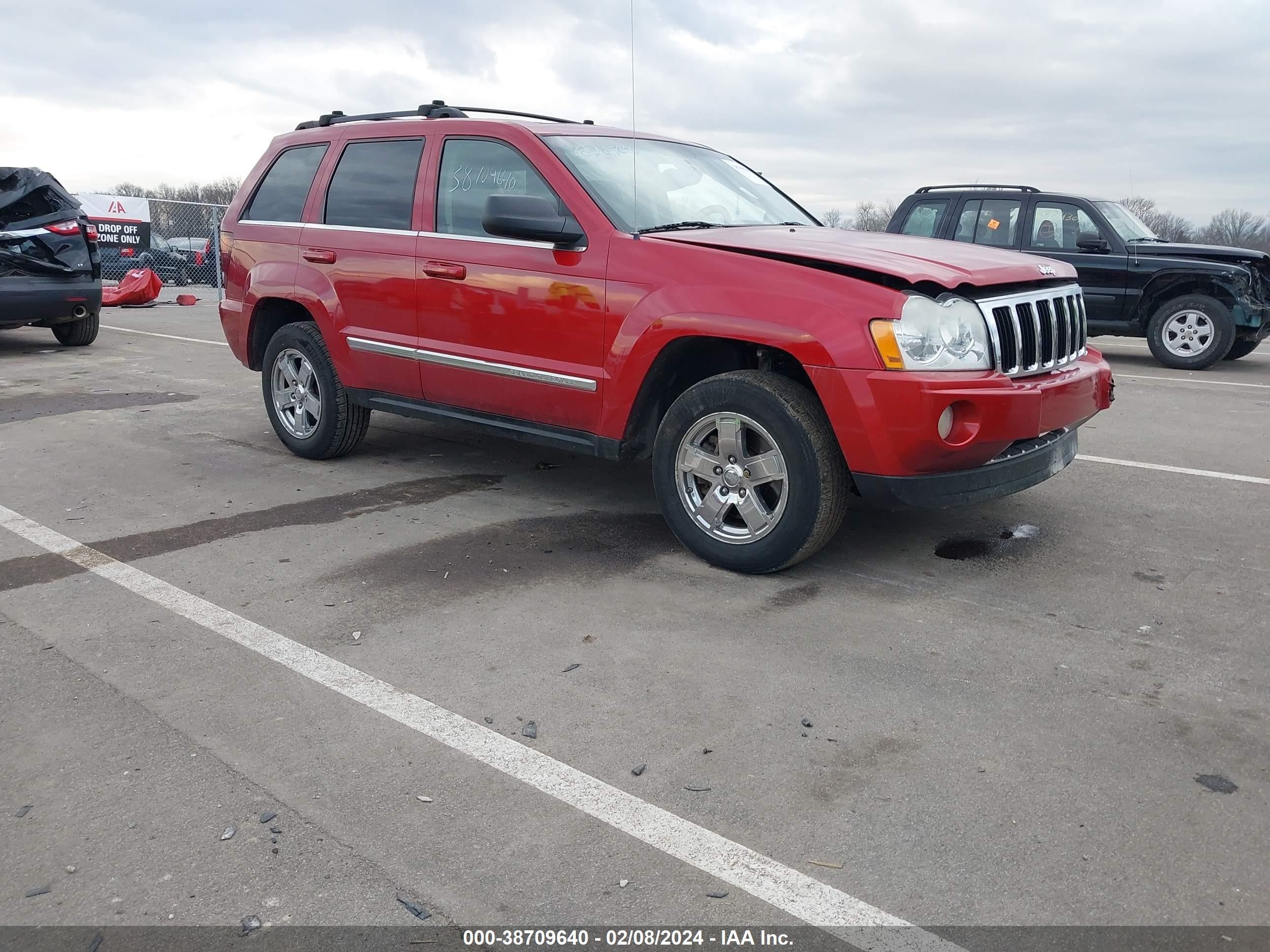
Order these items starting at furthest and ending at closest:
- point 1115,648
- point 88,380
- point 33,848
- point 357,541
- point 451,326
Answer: point 88,380, point 451,326, point 357,541, point 1115,648, point 33,848

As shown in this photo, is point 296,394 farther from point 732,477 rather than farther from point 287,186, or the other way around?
point 732,477

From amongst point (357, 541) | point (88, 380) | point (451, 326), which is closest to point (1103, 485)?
point (451, 326)

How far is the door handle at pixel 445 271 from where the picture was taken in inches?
205

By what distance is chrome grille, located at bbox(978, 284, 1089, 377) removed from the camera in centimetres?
421

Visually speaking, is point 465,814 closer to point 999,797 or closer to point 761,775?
point 761,775

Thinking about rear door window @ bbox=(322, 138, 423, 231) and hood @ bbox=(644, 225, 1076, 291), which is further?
rear door window @ bbox=(322, 138, 423, 231)

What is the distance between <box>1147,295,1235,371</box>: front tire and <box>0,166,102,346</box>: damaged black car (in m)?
11.5

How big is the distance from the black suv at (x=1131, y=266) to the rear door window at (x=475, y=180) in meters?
7.72

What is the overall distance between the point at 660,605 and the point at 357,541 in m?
1.60

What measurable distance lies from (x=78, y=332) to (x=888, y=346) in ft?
36.1

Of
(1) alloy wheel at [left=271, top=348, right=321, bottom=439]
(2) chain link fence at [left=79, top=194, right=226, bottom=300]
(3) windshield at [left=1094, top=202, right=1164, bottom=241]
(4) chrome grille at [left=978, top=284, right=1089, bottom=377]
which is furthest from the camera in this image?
(2) chain link fence at [left=79, top=194, right=226, bottom=300]

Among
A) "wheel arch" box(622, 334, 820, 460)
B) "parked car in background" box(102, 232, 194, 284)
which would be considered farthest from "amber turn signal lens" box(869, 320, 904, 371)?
"parked car in background" box(102, 232, 194, 284)

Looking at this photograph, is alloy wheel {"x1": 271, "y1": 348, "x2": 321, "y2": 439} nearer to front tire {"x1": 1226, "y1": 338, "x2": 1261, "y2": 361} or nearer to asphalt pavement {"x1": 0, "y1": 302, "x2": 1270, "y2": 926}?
asphalt pavement {"x1": 0, "y1": 302, "x2": 1270, "y2": 926}

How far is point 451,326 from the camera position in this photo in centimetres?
533
